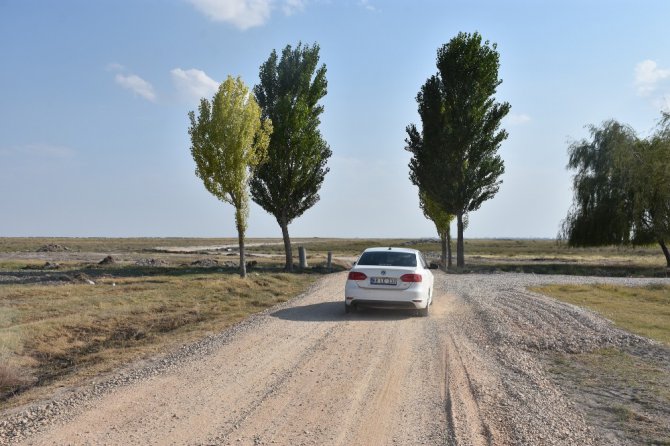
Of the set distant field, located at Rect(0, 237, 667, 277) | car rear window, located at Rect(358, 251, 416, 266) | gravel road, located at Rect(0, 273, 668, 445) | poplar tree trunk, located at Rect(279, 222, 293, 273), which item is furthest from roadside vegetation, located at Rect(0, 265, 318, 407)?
distant field, located at Rect(0, 237, 667, 277)

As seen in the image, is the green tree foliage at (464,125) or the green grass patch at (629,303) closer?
the green grass patch at (629,303)

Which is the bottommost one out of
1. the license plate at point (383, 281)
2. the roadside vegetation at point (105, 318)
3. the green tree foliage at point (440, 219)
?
the roadside vegetation at point (105, 318)

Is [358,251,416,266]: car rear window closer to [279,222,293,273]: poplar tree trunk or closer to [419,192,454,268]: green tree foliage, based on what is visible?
[279,222,293,273]: poplar tree trunk

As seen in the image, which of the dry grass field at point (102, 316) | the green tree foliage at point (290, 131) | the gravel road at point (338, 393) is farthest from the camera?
the green tree foliage at point (290, 131)

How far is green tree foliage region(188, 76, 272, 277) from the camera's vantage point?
79.9ft

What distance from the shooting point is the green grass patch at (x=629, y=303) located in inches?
524

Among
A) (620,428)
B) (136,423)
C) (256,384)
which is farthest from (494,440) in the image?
(136,423)

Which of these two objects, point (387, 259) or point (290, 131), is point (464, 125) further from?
point (387, 259)

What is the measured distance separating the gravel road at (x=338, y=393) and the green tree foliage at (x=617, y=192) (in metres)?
26.9

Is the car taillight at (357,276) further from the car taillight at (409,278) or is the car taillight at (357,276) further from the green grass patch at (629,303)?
the green grass patch at (629,303)

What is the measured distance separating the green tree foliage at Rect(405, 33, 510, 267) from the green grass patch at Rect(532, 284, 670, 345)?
535 inches

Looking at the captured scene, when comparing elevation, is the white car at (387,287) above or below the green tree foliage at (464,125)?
below

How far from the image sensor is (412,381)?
7613mm

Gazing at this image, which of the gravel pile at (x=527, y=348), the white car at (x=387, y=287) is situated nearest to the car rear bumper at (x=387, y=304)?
the white car at (x=387, y=287)
